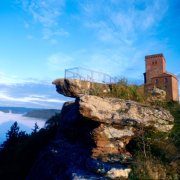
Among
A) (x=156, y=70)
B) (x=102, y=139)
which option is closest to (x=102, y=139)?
(x=102, y=139)

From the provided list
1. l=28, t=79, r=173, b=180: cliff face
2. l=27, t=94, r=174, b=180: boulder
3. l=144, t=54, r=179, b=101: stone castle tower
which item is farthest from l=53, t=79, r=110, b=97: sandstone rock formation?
l=144, t=54, r=179, b=101: stone castle tower

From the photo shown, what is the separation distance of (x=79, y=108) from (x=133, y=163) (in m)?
3.15

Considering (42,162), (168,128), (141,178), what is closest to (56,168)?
(42,162)

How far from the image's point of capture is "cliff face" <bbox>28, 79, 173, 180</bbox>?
32.0 feet

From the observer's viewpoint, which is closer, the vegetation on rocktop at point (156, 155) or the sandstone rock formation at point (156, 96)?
the vegetation on rocktop at point (156, 155)

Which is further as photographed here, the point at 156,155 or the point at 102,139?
the point at 102,139

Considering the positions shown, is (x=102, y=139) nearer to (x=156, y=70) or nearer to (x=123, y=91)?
(x=123, y=91)

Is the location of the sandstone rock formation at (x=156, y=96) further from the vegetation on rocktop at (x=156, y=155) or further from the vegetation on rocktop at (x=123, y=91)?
the vegetation on rocktop at (x=156, y=155)

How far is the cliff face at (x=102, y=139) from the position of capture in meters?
9.76

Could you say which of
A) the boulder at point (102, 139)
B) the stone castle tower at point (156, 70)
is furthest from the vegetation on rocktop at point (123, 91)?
the stone castle tower at point (156, 70)

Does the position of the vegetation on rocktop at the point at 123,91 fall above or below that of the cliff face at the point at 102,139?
above

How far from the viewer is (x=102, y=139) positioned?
1075 centimetres

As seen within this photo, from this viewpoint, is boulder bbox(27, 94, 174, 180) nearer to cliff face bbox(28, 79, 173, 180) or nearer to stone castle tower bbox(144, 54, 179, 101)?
cliff face bbox(28, 79, 173, 180)

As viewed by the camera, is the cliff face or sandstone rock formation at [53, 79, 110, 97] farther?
sandstone rock formation at [53, 79, 110, 97]
